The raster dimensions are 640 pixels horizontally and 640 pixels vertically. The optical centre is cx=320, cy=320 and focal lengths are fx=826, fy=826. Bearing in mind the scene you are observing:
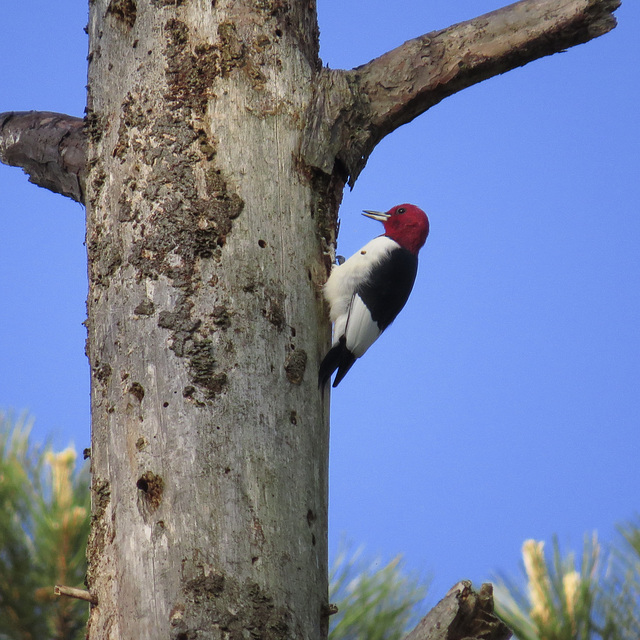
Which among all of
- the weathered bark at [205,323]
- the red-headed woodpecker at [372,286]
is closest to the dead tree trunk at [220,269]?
the weathered bark at [205,323]

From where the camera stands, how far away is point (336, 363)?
238 centimetres

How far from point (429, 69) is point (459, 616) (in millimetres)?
1625

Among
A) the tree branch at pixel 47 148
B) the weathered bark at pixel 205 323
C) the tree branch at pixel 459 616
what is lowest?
the tree branch at pixel 459 616

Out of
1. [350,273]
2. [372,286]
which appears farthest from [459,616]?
[372,286]

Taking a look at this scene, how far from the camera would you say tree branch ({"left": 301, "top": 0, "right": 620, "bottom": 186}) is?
7.96 ft

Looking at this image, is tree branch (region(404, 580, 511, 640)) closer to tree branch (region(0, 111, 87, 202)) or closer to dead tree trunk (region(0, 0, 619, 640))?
dead tree trunk (region(0, 0, 619, 640))

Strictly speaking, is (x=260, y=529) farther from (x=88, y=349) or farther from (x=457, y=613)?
(x=88, y=349)

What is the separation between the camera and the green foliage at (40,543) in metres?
2.78

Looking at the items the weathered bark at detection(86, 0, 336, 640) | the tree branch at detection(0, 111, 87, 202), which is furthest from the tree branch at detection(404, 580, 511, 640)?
the tree branch at detection(0, 111, 87, 202)

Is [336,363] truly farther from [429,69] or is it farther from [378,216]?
[378,216]

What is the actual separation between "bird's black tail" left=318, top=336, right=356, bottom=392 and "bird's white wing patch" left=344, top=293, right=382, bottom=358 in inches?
1.8

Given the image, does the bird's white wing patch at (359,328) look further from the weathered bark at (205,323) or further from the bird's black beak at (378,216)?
the bird's black beak at (378,216)

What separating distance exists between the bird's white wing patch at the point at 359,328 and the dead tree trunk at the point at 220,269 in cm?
38

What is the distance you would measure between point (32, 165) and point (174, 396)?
138cm
